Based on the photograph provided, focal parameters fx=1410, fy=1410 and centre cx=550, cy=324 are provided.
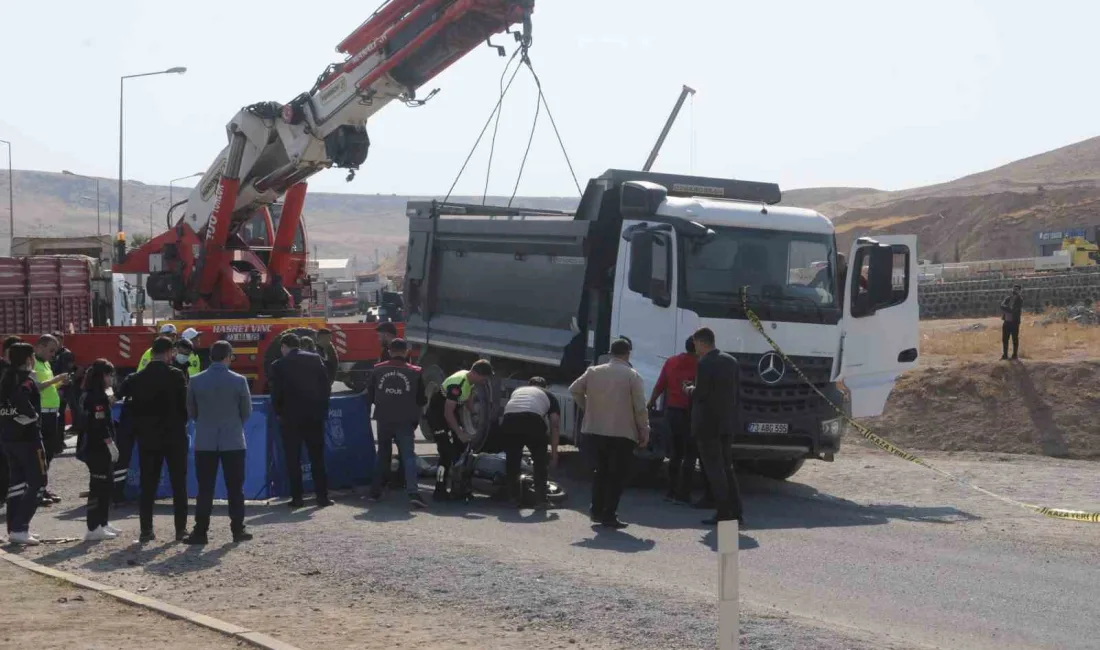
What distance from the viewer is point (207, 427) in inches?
455

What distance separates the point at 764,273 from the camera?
14.5 meters

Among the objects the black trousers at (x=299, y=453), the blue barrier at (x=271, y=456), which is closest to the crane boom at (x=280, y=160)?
the blue barrier at (x=271, y=456)

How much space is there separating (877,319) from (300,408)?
20.1ft

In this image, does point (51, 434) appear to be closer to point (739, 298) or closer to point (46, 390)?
point (46, 390)

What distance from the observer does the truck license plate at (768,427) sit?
14078 mm

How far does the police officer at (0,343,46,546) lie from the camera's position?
11.7 metres

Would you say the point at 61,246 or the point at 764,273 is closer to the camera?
the point at 764,273

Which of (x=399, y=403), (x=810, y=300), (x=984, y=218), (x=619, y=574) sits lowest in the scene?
(x=619, y=574)

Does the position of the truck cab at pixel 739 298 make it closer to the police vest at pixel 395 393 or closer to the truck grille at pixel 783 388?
the truck grille at pixel 783 388

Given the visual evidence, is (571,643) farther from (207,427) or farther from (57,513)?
(57,513)

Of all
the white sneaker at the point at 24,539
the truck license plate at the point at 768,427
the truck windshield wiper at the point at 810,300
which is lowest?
the white sneaker at the point at 24,539

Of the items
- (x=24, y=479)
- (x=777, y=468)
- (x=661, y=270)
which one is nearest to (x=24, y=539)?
(x=24, y=479)

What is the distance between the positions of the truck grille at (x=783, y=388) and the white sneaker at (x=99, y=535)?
241 inches

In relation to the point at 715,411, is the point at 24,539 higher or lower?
lower
